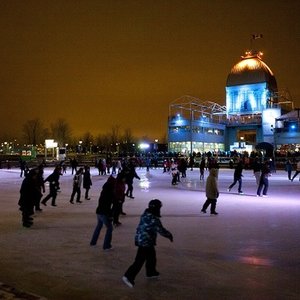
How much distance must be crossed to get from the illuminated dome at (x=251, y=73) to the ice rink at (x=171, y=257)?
61.8 meters

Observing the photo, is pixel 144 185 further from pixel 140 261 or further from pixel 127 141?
pixel 127 141

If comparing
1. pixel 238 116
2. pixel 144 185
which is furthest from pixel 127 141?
pixel 144 185

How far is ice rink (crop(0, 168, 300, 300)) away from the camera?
5938mm

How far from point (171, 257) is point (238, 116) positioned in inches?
2636

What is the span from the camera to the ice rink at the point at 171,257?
5.94 m

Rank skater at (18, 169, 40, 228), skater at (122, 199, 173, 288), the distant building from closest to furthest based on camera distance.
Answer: skater at (122, 199, 173, 288) → skater at (18, 169, 40, 228) → the distant building

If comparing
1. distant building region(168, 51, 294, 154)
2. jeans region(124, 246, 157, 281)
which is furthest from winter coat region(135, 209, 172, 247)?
distant building region(168, 51, 294, 154)

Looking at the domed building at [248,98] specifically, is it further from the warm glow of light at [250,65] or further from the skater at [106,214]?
the skater at [106,214]

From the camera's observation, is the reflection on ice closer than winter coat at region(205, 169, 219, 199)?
No

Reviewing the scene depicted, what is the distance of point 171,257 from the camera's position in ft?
25.5

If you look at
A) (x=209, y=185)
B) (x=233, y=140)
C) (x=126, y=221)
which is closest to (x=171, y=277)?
(x=126, y=221)

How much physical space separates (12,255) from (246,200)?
1064cm

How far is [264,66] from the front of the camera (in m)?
74.8

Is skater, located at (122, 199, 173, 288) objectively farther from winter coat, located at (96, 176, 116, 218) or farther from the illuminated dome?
the illuminated dome
